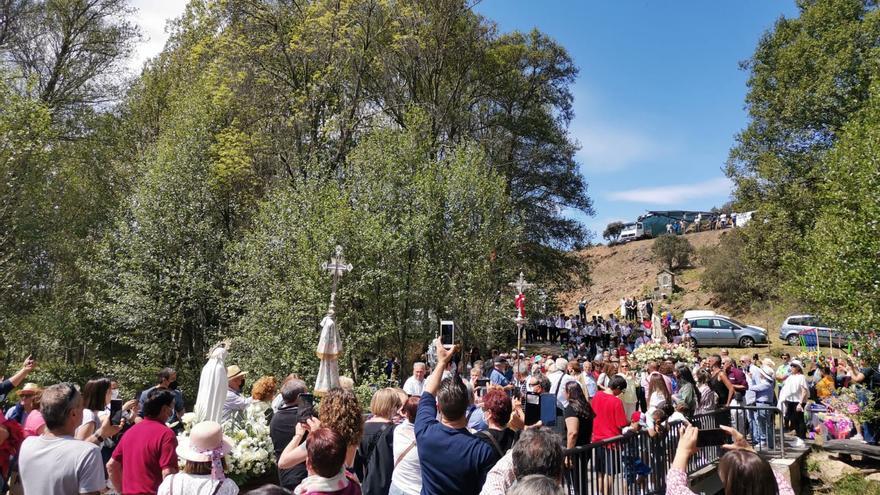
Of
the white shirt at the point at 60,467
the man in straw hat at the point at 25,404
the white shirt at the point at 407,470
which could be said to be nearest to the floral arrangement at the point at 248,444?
the man in straw hat at the point at 25,404

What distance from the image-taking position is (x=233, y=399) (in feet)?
25.1

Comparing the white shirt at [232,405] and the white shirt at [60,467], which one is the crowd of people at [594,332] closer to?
the white shirt at [232,405]

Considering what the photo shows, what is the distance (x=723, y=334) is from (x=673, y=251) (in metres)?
26.8

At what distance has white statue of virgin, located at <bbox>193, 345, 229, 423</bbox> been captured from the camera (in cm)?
700

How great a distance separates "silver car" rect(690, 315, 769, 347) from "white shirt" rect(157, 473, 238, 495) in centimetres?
2844

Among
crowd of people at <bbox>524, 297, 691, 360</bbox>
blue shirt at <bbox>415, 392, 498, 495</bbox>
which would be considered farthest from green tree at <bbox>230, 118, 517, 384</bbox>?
blue shirt at <bbox>415, 392, 498, 495</bbox>

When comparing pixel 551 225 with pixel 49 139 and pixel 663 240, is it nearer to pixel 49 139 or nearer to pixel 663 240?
pixel 49 139

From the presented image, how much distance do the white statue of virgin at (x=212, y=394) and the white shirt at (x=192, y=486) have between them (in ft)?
11.5

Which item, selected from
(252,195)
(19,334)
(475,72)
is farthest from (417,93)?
(19,334)

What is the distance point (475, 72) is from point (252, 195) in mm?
12545

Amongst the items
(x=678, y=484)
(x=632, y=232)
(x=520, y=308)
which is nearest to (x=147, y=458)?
(x=678, y=484)

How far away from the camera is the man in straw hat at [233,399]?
7539mm

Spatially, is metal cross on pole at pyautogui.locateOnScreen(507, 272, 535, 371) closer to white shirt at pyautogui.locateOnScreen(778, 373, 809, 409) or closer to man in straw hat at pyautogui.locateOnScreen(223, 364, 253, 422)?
white shirt at pyautogui.locateOnScreen(778, 373, 809, 409)

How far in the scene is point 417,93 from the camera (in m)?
28.0
